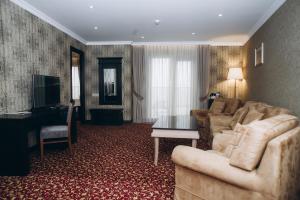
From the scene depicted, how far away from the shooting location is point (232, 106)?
5398 millimetres

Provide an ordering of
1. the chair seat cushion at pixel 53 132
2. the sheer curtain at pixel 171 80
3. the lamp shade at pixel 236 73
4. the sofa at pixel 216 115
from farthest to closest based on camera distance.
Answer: the sheer curtain at pixel 171 80, the lamp shade at pixel 236 73, the sofa at pixel 216 115, the chair seat cushion at pixel 53 132

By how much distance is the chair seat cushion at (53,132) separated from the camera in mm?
3612

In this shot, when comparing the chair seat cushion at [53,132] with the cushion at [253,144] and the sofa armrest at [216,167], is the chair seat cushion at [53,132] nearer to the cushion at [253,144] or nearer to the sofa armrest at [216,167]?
the sofa armrest at [216,167]

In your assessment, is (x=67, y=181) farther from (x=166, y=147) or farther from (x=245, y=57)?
(x=245, y=57)

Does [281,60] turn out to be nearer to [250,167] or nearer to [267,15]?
[267,15]

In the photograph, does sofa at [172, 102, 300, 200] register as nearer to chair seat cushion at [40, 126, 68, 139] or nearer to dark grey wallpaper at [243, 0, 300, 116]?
dark grey wallpaper at [243, 0, 300, 116]

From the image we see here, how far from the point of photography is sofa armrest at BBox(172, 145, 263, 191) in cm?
162

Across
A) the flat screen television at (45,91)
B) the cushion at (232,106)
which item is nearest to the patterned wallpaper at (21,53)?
the flat screen television at (45,91)

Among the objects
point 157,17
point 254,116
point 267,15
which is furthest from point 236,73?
point 254,116

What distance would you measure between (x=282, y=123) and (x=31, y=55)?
431cm

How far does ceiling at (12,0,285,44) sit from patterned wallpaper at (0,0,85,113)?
25cm

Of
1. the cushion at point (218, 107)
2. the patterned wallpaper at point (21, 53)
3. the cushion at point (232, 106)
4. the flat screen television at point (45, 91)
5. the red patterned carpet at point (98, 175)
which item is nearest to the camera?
the red patterned carpet at point (98, 175)

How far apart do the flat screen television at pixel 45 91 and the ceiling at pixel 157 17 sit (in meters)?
1.33

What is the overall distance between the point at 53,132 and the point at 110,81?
3753 mm
